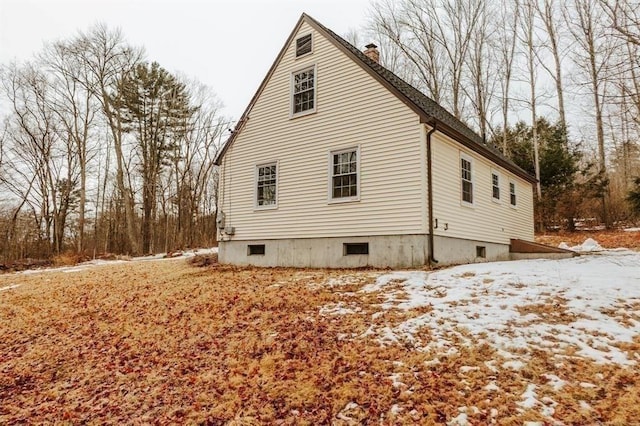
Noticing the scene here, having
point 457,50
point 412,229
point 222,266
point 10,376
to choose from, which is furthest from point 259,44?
point 10,376

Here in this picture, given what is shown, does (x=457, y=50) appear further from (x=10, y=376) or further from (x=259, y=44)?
(x=10, y=376)

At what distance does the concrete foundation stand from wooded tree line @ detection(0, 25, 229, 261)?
49.7 ft

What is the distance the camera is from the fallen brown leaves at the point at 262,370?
3.58 meters

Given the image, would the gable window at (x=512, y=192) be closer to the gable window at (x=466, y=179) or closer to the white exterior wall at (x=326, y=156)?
the gable window at (x=466, y=179)

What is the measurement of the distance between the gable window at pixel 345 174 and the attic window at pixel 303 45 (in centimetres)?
386

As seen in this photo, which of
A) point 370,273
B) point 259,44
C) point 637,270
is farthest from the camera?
point 259,44

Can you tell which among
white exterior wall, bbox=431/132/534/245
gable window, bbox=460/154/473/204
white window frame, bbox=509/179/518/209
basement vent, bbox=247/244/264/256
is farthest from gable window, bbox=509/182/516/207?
basement vent, bbox=247/244/264/256

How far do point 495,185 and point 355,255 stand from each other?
22.6 feet

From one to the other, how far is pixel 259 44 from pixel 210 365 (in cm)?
3182

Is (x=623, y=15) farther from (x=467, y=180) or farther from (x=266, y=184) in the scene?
(x=266, y=184)

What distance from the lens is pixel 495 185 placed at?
13930 millimetres

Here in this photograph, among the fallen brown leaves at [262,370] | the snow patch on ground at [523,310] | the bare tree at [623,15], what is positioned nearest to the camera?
the fallen brown leaves at [262,370]

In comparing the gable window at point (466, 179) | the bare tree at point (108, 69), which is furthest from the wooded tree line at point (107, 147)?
the gable window at point (466, 179)

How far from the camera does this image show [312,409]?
3.79 meters
